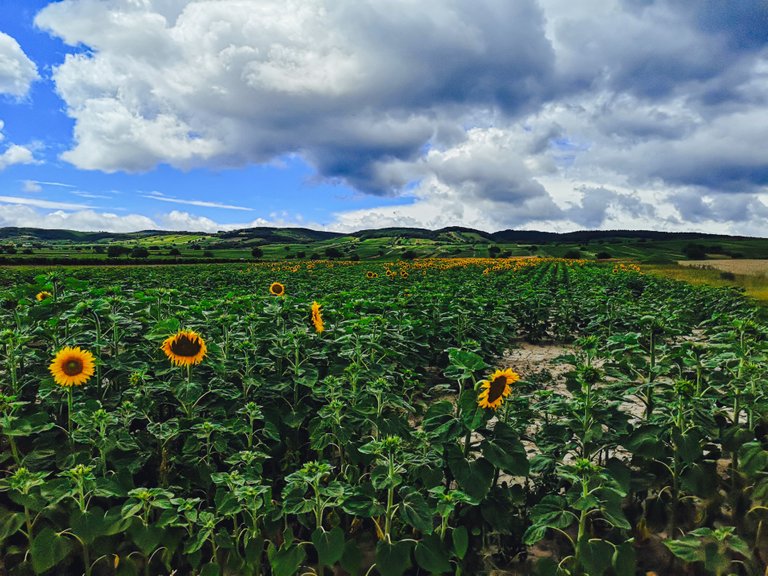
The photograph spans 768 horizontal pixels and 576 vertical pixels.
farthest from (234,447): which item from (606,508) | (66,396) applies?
(606,508)

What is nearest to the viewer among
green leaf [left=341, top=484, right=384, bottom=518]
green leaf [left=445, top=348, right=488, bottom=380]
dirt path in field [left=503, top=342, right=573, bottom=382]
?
green leaf [left=341, top=484, right=384, bottom=518]

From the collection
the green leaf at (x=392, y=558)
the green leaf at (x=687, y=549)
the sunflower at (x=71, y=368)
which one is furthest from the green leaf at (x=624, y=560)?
the sunflower at (x=71, y=368)

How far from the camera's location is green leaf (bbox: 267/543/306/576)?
3.08 metres

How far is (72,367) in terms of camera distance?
13.3 feet

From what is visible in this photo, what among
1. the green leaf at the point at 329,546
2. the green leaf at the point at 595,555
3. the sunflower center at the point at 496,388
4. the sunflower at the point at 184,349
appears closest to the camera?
the green leaf at the point at 595,555

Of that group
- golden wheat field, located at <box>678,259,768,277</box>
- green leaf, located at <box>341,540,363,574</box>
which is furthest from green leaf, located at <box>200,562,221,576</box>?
golden wheat field, located at <box>678,259,768,277</box>

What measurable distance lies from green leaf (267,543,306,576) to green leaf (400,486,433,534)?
792 millimetres

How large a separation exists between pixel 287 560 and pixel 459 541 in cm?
123

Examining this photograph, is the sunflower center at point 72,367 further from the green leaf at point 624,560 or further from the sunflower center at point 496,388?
the green leaf at point 624,560

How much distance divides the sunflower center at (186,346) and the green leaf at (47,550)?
1.67 m

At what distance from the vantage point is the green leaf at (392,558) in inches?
119

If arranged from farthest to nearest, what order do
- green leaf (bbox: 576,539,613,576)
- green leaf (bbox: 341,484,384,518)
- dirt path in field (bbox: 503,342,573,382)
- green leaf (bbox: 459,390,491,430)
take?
dirt path in field (bbox: 503,342,573,382), green leaf (bbox: 459,390,491,430), green leaf (bbox: 341,484,384,518), green leaf (bbox: 576,539,613,576)

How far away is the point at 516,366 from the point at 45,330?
869cm

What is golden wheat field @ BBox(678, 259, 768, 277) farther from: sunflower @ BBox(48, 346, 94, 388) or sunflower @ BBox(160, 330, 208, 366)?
sunflower @ BBox(48, 346, 94, 388)
